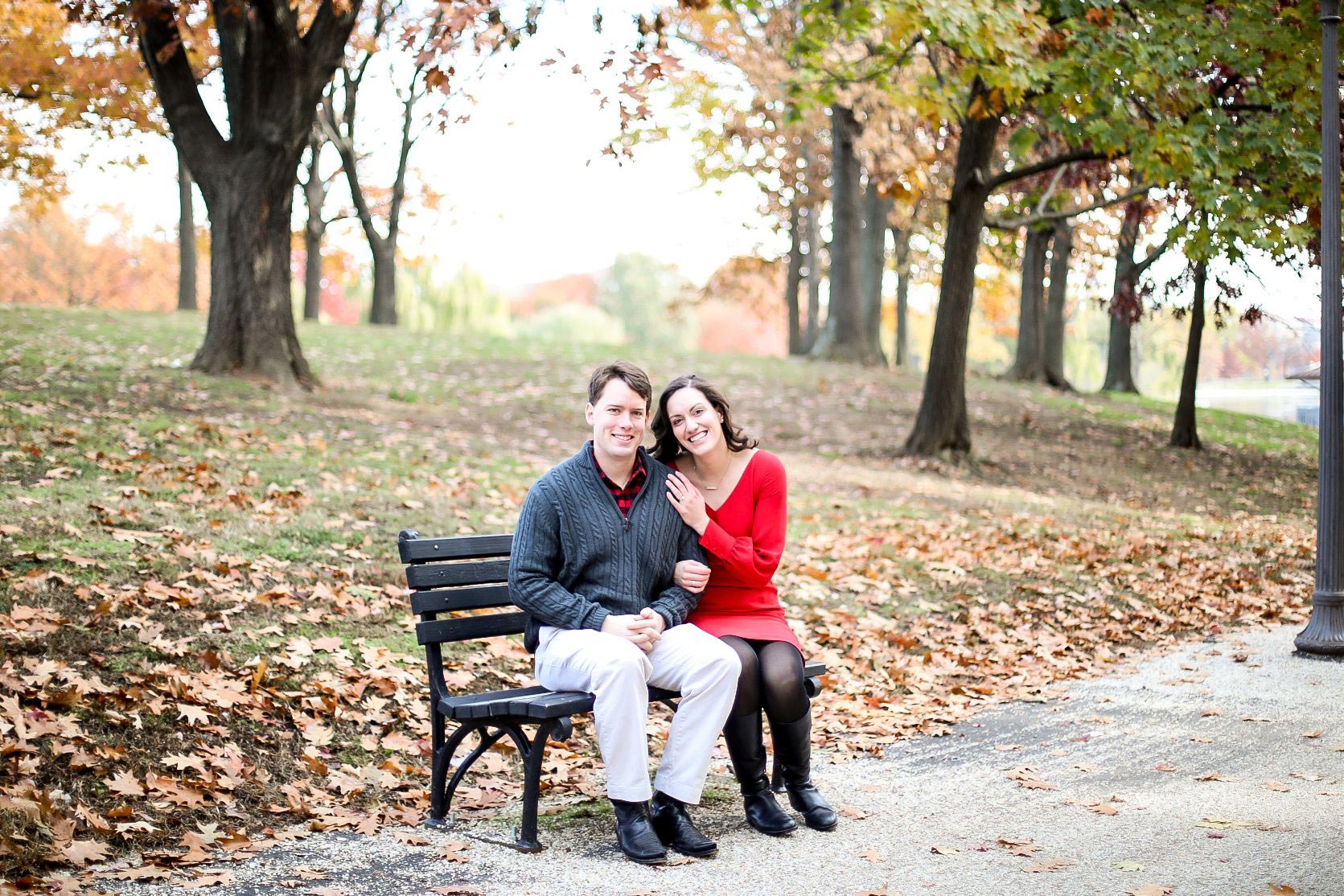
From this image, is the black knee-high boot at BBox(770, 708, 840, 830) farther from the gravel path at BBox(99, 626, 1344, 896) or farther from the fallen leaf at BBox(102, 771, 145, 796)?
the fallen leaf at BBox(102, 771, 145, 796)

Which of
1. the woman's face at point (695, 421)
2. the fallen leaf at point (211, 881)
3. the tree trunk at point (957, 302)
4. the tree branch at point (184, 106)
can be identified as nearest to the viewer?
the fallen leaf at point (211, 881)

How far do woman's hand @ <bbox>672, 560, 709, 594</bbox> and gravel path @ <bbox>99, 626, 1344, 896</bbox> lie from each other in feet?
2.95

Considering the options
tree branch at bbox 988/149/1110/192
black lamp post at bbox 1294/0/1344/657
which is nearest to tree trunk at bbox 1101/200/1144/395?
tree branch at bbox 988/149/1110/192

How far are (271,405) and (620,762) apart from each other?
9.99 metres

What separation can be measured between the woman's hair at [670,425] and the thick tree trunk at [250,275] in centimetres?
1077

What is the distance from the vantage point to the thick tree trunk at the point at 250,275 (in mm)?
14516

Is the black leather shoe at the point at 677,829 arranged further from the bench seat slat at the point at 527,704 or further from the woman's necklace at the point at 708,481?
the woman's necklace at the point at 708,481

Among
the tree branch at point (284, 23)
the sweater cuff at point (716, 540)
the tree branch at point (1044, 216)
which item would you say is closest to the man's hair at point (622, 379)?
the sweater cuff at point (716, 540)

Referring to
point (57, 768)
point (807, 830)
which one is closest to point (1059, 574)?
point (807, 830)

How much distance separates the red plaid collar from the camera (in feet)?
15.4

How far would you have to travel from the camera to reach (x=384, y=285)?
97.2ft

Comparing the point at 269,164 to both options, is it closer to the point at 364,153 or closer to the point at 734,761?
the point at 734,761

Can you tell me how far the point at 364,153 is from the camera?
3272 cm

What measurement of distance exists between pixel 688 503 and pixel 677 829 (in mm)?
1159
